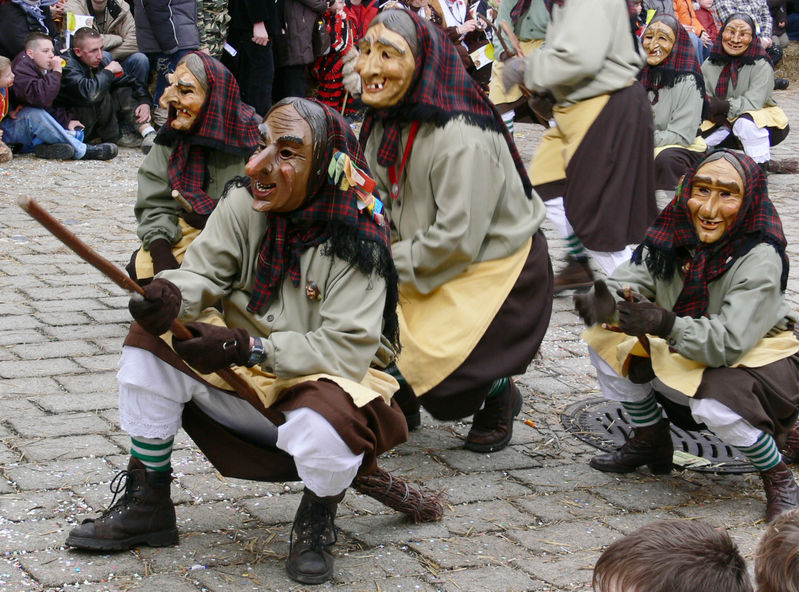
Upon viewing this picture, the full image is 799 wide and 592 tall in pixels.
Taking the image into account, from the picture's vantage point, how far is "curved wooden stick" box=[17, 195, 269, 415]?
→ 269 centimetres

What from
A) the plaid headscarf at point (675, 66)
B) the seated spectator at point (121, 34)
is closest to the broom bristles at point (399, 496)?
the plaid headscarf at point (675, 66)

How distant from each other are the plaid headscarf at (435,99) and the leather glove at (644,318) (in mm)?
877

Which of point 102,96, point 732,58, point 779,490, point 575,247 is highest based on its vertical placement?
point 732,58

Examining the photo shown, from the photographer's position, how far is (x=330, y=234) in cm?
354

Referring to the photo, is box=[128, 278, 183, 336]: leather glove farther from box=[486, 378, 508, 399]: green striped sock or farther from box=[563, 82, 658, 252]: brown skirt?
box=[563, 82, 658, 252]: brown skirt

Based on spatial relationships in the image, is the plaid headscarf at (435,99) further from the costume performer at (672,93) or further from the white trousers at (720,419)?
the costume performer at (672,93)

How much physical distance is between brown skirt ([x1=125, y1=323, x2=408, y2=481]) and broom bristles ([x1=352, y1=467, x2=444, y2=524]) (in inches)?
9.5

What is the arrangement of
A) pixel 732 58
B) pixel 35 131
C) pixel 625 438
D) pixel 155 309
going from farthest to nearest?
pixel 732 58 → pixel 35 131 → pixel 625 438 → pixel 155 309

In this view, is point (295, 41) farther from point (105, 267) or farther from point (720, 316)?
point (105, 267)

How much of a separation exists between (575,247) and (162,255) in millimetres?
2530

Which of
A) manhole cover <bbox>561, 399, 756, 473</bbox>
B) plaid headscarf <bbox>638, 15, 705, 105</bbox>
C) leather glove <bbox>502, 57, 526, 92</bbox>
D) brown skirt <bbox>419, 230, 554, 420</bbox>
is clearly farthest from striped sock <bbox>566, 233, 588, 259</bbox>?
brown skirt <bbox>419, 230, 554, 420</bbox>

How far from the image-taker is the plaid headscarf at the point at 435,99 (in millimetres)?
4258

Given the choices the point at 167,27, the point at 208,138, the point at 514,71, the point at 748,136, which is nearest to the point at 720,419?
the point at 208,138

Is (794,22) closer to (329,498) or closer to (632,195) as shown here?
(632,195)
